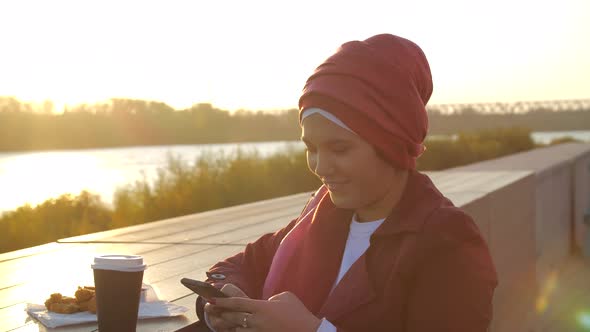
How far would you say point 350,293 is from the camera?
2021mm

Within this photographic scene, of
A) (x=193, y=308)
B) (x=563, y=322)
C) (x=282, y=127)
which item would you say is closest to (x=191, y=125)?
(x=282, y=127)

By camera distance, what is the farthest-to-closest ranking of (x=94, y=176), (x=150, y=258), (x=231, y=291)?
(x=94, y=176) → (x=150, y=258) → (x=231, y=291)

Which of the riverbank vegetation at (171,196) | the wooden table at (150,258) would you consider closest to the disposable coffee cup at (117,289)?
the wooden table at (150,258)

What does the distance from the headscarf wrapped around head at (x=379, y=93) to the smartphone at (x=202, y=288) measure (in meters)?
0.47

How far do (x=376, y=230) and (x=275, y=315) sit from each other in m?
0.31

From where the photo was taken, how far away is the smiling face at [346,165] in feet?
6.61

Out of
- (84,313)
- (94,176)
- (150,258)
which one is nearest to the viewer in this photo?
(84,313)

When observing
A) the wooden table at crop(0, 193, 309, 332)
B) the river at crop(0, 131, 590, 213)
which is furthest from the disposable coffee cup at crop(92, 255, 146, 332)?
the river at crop(0, 131, 590, 213)

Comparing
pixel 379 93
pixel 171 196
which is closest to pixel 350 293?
pixel 379 93

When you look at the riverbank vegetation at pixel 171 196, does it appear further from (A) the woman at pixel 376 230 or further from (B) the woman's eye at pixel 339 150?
(B) the woman's eye at pixel 339 150

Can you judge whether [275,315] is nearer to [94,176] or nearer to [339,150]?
[339,150]

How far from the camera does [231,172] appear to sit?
34.2 feet

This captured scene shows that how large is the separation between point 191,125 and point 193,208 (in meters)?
12.5

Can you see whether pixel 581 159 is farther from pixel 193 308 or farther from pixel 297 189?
pixel 193 308
